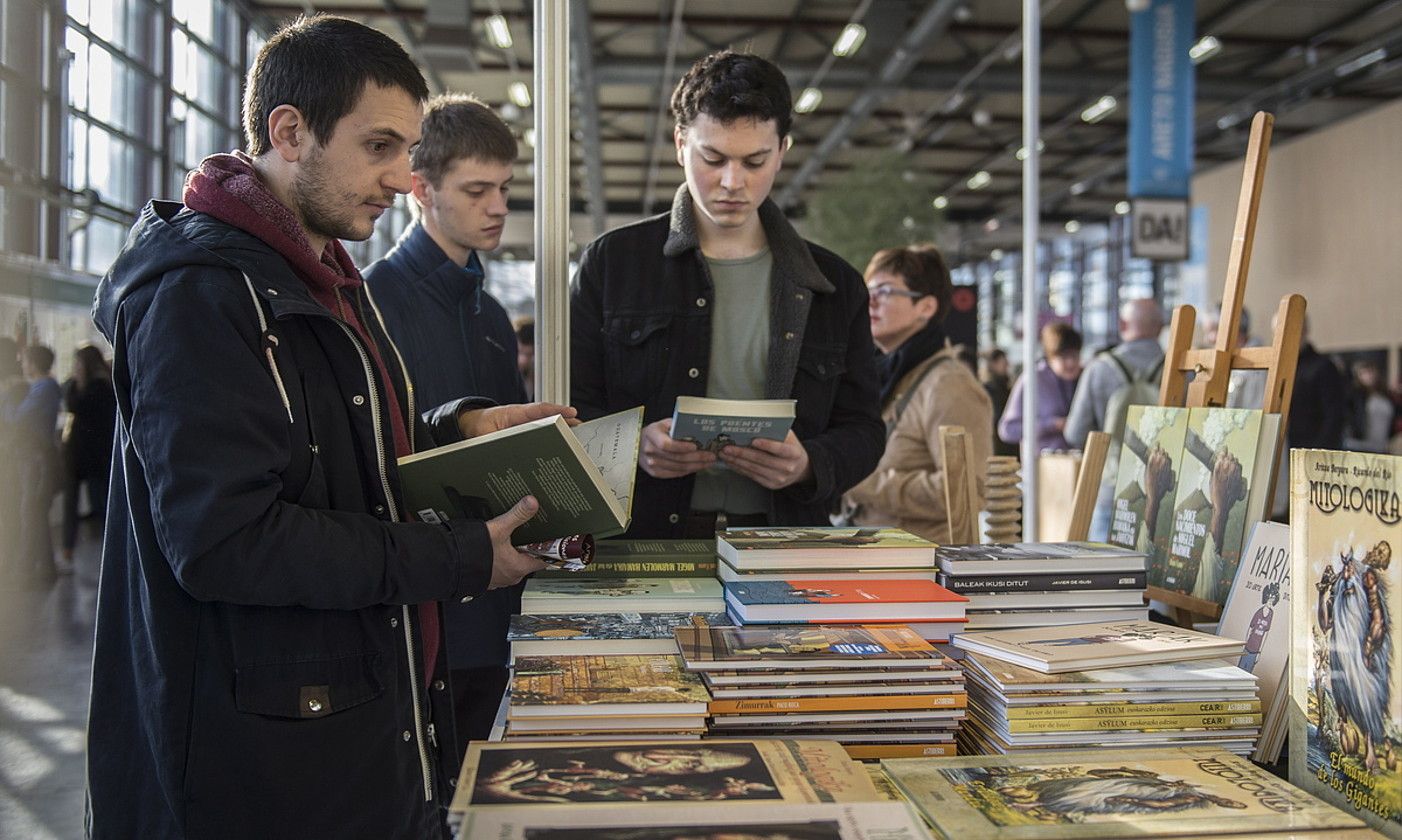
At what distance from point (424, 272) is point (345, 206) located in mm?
797

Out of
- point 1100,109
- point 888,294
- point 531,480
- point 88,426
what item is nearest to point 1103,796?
point 531,480

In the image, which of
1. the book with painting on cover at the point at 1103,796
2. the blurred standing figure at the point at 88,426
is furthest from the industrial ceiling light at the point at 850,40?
the book with painting on cover at the point at 1103,796

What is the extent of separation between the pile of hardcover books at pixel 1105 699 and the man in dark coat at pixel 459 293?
1.04 meters

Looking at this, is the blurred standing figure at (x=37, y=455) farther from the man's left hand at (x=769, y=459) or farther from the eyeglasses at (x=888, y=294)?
the eyeglasses at (x=888, y=294)

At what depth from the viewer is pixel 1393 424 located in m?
11.3

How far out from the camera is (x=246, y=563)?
44.8 inches

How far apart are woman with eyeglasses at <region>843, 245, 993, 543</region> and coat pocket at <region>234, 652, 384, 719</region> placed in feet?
5.09

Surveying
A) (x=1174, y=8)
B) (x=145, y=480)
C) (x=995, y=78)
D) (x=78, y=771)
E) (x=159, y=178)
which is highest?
(x=995, y=78)

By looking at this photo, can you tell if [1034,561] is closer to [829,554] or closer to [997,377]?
[829,554]

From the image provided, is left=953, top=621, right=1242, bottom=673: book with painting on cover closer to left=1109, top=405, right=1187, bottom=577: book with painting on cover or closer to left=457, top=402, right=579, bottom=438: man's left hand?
left=1109, top=405, right=1187, bottom=577: book with painting on cover

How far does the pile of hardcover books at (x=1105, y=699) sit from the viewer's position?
1.15 m

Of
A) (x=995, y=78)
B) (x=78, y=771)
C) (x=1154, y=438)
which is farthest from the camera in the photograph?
(x=995, y=78)

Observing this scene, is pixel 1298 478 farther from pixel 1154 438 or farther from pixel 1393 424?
pixel 1393 424

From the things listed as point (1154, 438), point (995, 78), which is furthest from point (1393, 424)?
point (1154, 438)
